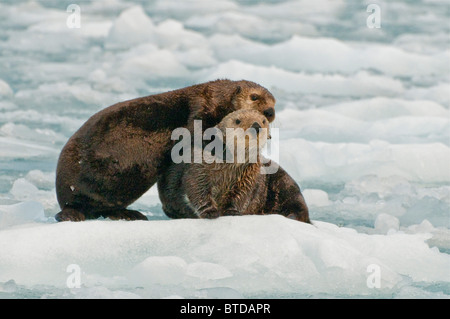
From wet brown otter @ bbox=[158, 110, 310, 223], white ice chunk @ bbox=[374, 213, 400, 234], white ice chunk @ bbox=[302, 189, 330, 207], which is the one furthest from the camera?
white ice chunk @ bbox=[302, 189, 330, 207]

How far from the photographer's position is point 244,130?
5277mm

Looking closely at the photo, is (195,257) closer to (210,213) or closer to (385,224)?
(210,213)

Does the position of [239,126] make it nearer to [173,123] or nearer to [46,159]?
[173,123]

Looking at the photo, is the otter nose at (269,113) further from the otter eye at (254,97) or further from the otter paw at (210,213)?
the otter paw at (210,213)

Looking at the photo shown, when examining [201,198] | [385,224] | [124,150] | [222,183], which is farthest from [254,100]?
[385,224]

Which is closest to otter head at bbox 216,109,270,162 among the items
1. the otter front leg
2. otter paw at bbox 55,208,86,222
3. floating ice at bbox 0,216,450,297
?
the otter front leg

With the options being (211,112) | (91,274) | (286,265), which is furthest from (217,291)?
(211,112)

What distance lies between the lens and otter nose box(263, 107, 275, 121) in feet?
18.0

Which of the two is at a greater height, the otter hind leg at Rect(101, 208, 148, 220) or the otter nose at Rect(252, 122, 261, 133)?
the otter nose at Rect(252, 122, 261, 133)

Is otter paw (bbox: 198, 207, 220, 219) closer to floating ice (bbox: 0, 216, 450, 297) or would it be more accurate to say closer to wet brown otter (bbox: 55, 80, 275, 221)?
floating ice (bbox: 0, 216, 450, 297)

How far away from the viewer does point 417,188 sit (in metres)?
11.5

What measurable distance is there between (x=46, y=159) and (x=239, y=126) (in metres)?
8.18

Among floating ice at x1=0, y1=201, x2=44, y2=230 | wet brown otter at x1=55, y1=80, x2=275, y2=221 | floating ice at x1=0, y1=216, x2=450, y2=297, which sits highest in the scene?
wet brown otter at x1=55, y1=80, x2=275, y2=221
